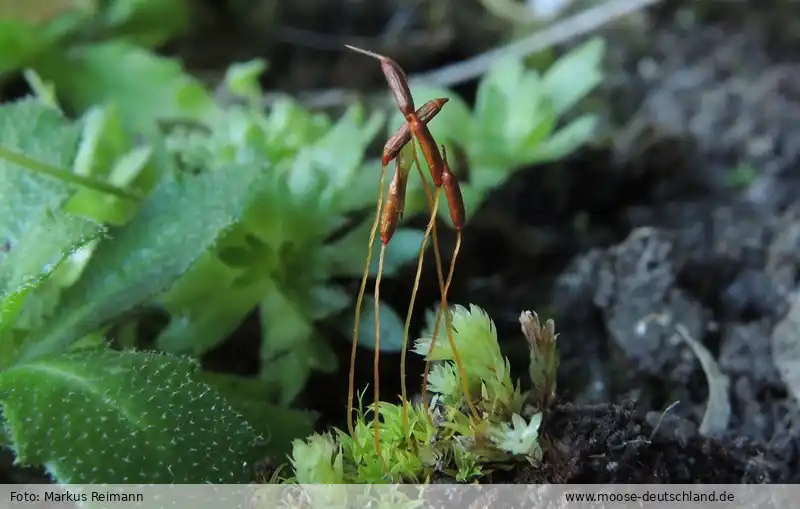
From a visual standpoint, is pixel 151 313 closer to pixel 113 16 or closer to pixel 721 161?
pixel 113 16

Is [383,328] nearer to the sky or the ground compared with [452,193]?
nearer to the ground

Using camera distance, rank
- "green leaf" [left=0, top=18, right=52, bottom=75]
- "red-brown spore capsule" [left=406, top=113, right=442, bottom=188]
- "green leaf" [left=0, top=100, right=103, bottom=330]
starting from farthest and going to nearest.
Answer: "green leaf" [left=0, top=18, right=52, bottom=75], "green leaf" [left=0, top=100, right=103, bottom=330], "red-brown spore capsule" [left=406, top=113, right=442, bottom=188]

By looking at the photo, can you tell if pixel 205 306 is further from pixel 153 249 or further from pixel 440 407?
pixel 440 407

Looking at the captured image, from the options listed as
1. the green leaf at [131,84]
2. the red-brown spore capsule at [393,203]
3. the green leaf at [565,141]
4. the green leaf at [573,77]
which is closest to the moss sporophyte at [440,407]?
the red-brown spore capsule at [393,203]

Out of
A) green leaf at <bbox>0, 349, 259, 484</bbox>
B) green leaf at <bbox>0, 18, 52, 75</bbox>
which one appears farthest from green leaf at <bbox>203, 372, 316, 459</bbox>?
green leaf at <bbox>0, 18, 52, 75</bbox>

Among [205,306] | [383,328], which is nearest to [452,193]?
[383,328]

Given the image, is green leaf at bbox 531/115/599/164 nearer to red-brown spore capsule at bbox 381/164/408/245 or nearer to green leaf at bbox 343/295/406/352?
green leaf at bbox 343/295/406/352
